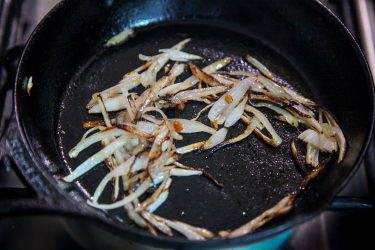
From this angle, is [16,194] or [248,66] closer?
[16,194]

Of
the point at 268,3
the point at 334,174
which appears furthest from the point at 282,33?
the point at 334,174

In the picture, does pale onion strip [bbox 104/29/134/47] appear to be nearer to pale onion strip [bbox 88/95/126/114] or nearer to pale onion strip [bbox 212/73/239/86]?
pale onion strip [bbox 88/95/126/114]

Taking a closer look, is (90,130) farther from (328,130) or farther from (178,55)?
(328,130)

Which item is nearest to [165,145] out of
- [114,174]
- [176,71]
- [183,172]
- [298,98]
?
[183,172]

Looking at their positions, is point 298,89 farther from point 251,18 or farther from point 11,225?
point 11,225

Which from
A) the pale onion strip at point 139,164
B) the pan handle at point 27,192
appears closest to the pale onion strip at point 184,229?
the pale onion strip at point 139,164

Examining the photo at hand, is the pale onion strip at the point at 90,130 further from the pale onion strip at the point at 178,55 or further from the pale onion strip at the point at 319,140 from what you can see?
the pale onion strip at the point at 319,140

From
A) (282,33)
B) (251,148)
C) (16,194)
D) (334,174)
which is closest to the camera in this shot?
(16,194)
